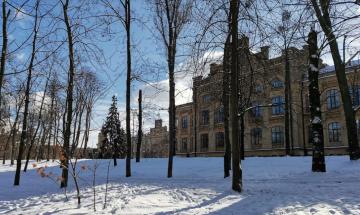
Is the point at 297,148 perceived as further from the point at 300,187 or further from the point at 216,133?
the point at 300,187

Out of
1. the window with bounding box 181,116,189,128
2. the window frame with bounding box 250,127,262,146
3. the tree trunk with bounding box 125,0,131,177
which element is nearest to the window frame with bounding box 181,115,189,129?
the window with bounding box 181,116,189,128

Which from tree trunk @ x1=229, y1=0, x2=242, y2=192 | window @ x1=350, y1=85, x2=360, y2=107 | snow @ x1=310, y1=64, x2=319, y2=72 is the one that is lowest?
tree trunk @ x1=229, y1=0, x2=242, y2=192

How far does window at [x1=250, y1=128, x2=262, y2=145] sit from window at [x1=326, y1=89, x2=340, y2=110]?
28.1 feet

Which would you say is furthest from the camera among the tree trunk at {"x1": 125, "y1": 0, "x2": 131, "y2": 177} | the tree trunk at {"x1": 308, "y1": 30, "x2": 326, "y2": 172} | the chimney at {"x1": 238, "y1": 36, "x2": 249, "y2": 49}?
the tree trunk at {"x1": 125, "y1": 0, "x2": 131, "y2": 177}

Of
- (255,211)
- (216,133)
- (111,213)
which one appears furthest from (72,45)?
(216,133)

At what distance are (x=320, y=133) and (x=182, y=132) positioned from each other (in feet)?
145

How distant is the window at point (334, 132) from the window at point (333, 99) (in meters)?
1.86

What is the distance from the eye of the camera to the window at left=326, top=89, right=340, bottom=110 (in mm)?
41406

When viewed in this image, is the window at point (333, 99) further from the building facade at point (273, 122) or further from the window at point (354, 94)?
the window at point (354, 94)

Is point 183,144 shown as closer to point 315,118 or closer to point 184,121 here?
point 184,121

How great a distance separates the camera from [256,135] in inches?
1854

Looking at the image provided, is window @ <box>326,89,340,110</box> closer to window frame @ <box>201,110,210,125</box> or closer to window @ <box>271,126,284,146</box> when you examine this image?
window @ <box>271,126,284,146</box>

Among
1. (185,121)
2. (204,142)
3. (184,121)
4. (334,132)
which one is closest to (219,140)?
(204,142)

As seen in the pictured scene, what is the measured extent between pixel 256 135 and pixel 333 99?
32.4 ft
